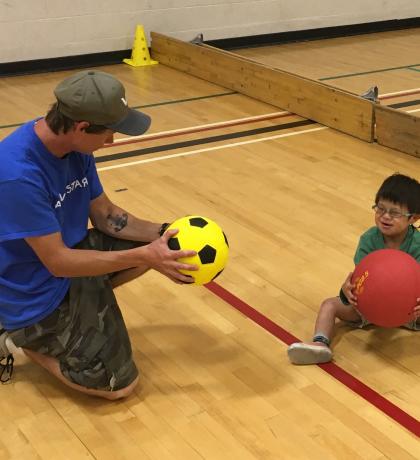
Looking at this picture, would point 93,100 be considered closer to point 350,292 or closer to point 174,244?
point 174,244

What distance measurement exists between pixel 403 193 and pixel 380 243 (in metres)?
0.23

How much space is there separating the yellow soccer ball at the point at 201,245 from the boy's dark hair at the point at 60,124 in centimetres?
39

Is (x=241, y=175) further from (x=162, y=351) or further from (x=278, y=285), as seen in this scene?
(x=162, y=351)

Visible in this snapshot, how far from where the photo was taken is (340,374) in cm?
259

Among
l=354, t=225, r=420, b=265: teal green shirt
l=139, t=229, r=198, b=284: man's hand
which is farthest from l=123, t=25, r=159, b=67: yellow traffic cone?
l=139, t=229, r=198, b=284: man's hand

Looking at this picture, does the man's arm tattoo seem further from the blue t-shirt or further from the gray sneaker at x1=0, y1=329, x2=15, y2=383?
the gray sneaker at x1=0, y1=329, x2=15, y2=383

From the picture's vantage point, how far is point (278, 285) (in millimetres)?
3191

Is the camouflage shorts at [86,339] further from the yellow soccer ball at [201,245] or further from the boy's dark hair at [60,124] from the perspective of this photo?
the boy's dark hair at [60,124]

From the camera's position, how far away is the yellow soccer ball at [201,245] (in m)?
2.29

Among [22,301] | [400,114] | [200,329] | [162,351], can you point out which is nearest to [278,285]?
[200,329]

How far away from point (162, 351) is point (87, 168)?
0.73m

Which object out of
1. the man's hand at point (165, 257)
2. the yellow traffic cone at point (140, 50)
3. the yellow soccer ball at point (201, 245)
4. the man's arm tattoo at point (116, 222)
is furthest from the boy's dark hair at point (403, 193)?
the yellow traffic cone at point (140, 50)

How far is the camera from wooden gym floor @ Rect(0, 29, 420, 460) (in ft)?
7.47

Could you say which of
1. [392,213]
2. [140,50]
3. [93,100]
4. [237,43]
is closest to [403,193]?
[392,213]
